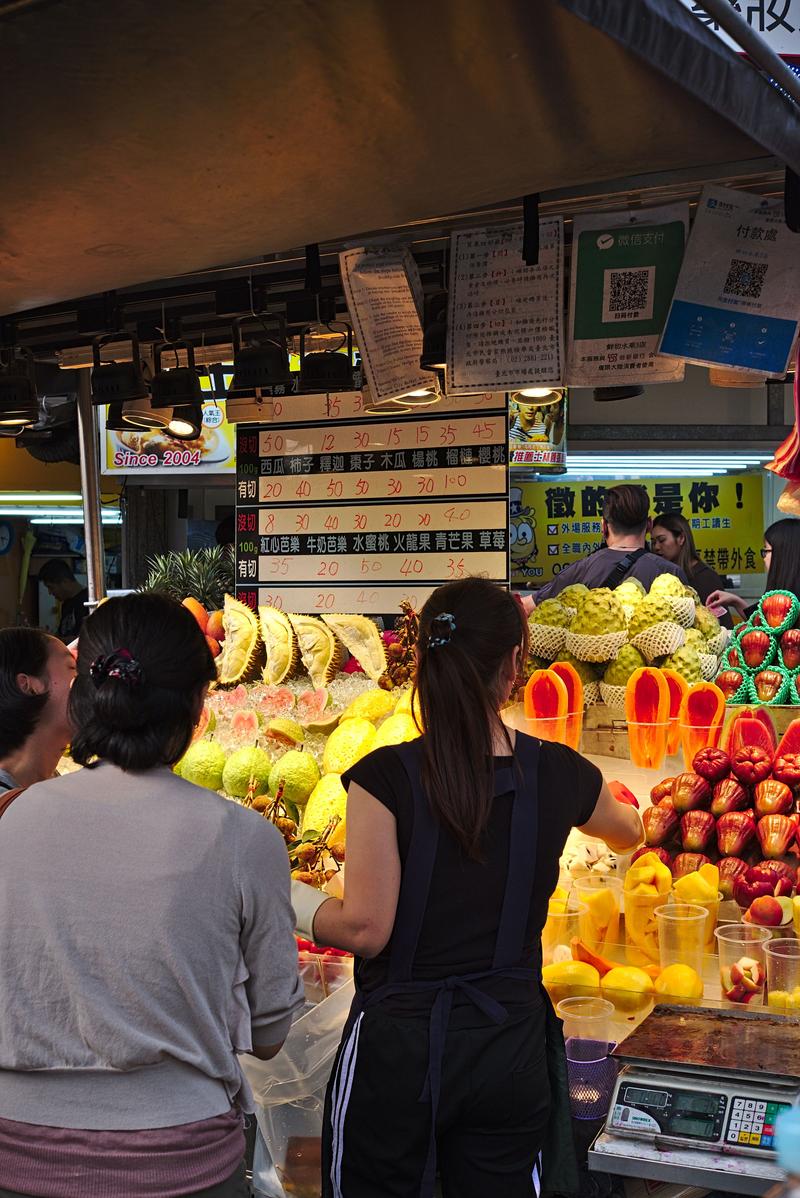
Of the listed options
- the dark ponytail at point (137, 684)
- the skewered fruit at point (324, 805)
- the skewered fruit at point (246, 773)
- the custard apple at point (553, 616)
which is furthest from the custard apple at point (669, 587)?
the dark ponytail at point (137, 684)

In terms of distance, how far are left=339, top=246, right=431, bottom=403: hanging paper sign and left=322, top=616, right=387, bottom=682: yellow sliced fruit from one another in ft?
3.36

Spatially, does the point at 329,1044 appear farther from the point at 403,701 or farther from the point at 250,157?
the point at 250,157

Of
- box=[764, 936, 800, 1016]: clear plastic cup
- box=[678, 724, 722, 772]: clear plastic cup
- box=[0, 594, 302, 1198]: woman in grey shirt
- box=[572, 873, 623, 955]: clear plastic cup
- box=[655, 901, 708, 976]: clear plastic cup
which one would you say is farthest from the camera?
box=[678, 724, 722, 772]: clear plastic cup

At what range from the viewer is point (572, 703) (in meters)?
3.34

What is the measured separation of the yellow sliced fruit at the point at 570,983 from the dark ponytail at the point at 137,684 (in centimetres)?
110

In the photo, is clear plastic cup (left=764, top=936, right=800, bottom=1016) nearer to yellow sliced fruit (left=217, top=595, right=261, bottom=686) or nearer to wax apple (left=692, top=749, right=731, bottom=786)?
wax apple (left=692, top=749, right=731, bottom=786)

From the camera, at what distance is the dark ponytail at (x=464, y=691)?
181cm

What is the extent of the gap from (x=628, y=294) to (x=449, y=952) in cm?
202

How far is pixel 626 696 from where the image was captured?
3299 millimetres

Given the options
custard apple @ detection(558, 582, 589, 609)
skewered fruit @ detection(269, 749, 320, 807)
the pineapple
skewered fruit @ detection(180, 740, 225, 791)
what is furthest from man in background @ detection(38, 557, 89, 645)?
custard apple @ detection(558, 582, 589, 609)

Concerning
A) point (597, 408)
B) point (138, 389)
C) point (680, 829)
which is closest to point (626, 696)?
point (680, 829)

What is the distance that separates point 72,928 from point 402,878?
0.58 metres

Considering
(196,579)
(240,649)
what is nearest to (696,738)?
(240,649)

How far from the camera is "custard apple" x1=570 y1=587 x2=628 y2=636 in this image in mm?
3508
